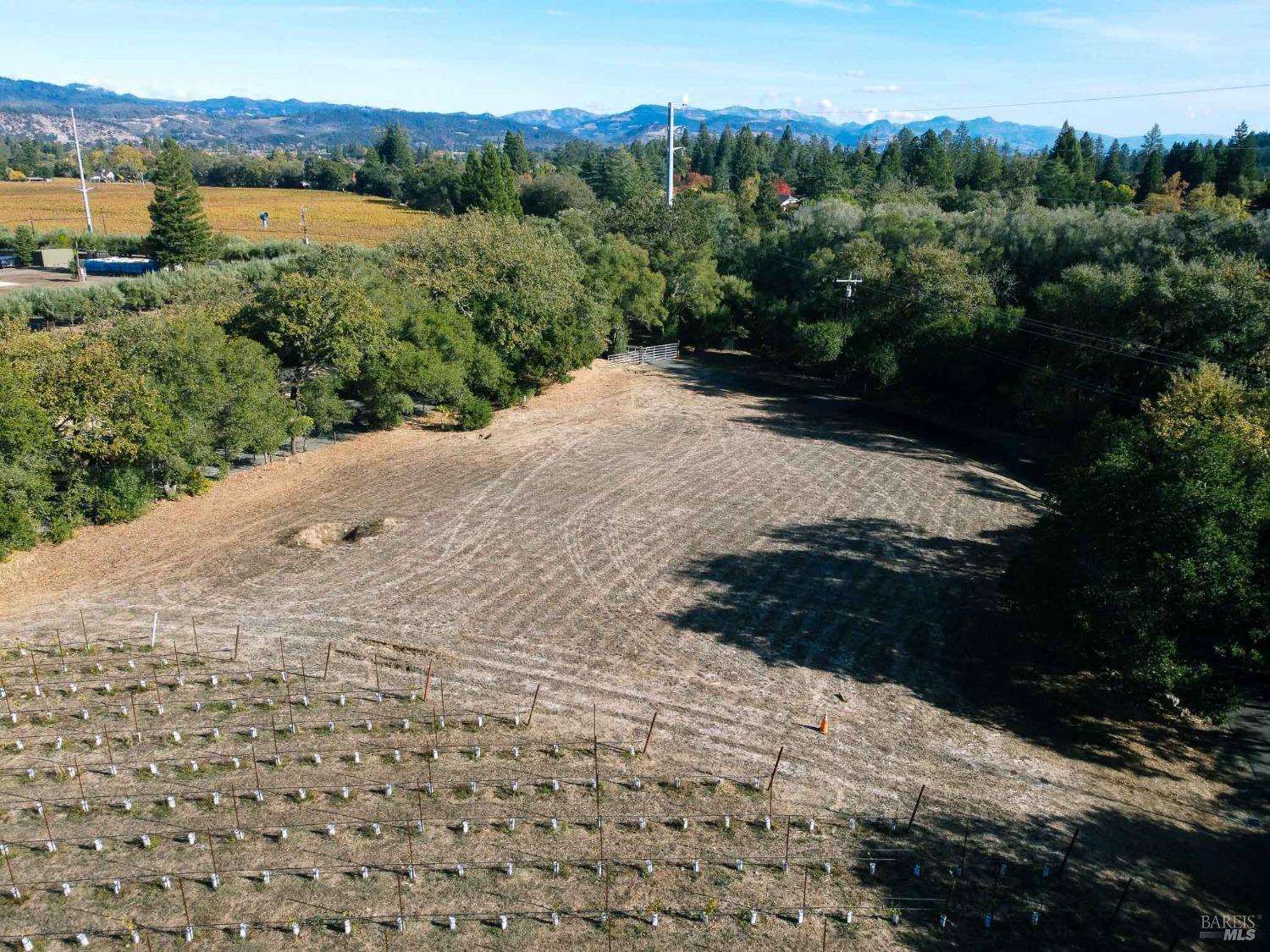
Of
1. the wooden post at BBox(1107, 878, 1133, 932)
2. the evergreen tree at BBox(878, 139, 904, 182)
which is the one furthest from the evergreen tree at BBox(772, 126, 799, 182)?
the wooden post at BBox(1107, 878, 1133, 932)

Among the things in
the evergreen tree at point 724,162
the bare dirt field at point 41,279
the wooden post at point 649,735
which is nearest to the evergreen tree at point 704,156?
the evergreen tree at point 724,162

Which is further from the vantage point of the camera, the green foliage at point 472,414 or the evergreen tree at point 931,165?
the evergreen tree at point 931,165

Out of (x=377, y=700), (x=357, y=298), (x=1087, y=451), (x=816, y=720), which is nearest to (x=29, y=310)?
(x=357, y=298)

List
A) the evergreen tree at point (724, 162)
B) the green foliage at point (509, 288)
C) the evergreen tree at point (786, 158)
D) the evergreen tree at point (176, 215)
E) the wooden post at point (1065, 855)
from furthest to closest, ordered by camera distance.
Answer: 1. the evergreen tree at point (786, 158)
2. the evergreen tree at point (724, 162)
3. the evergreen tree at point (176, 215)
4. the green foliage at point (509, 288)
5. the wooden post at point (1065, 855)

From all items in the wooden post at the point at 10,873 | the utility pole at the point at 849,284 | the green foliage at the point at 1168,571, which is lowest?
the wooden post at the point at 10,873

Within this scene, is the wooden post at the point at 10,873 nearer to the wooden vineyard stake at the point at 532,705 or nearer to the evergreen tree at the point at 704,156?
the wooden vineyard stake at the point at 532,705

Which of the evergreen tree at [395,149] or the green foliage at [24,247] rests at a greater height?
the evergreen tree at [395,149]

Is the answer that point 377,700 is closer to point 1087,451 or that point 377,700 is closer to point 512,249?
point 1087,451
